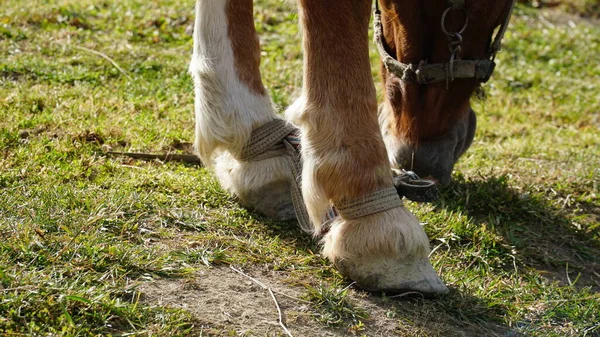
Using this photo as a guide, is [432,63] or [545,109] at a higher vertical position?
[432,63]

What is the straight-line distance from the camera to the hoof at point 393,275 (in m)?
2.51

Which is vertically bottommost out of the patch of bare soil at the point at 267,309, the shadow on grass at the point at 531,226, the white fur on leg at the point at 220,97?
the shadow on grass at the point at 531,226

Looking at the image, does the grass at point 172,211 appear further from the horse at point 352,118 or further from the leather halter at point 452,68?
the leather halter at point 452,68

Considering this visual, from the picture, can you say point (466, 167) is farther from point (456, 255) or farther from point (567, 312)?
point (567, 312)

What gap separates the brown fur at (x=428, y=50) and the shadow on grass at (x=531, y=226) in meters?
0.48

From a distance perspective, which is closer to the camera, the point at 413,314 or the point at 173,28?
the point at 413,314

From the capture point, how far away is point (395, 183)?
2.67m

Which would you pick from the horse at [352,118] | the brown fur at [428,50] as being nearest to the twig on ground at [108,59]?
the horse at [352,118]

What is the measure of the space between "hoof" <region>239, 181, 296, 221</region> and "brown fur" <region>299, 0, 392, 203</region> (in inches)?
18.8

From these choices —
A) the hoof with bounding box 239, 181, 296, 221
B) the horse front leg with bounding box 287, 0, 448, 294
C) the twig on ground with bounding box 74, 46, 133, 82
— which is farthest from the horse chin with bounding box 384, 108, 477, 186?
the twig on ground with bounding box 74, 46, 133, 82

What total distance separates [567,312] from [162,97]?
95.9 inches

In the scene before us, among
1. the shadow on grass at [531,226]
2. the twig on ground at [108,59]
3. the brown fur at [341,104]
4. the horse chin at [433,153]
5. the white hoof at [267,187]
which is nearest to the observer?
the brown fur at [341,104]

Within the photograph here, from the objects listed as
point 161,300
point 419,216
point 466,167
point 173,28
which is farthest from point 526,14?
point 161,300

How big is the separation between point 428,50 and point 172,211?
44.2 inches
